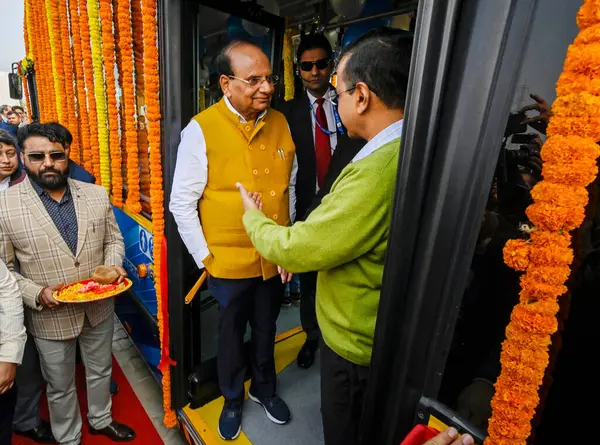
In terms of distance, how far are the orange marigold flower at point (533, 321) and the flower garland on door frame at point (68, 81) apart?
390 centimetres

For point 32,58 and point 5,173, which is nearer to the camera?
point 5,173

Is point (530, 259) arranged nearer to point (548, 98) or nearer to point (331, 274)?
point (548, 98)

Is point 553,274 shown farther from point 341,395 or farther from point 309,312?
point 309,312

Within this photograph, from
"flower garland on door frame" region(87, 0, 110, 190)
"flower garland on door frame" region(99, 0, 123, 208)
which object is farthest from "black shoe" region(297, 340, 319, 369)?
"flower garland on door frame" region(87, 0, 110, 190)

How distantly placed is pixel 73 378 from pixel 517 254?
2386 mm

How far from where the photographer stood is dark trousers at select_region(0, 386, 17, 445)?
1587 mm

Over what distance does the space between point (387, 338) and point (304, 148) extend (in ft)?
4.90

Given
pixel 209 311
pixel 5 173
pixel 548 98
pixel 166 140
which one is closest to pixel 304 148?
pixel 166 140

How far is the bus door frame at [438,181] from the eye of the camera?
2.42 ft

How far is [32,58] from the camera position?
4.59m

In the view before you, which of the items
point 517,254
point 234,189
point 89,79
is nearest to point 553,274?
point 517,254

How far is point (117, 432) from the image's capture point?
7.67 ft

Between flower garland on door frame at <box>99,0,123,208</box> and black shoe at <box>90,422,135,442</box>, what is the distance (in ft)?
5.14

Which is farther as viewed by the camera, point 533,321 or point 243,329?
point 243,329
